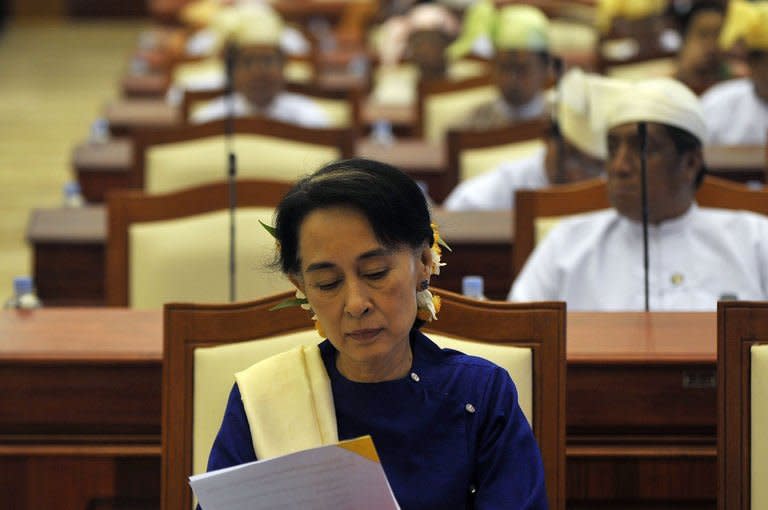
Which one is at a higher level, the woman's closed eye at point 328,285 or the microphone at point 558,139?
the microphone at point 558,139

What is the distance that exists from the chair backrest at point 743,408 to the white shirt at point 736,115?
403 cm

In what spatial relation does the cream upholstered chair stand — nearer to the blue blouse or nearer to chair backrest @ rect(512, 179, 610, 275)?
the blue blouse

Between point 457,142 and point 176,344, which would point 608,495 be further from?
point 457,142

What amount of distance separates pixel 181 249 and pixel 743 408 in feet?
5.43

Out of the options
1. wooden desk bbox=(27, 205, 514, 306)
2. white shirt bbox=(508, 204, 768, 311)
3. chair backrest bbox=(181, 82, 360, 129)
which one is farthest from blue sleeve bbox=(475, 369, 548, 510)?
chair backrest bbox=(181, 82, 360, 129)

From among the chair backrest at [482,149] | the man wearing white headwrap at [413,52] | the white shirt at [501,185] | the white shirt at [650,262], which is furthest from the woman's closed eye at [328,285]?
the man wearing white headwrap at [413,52]

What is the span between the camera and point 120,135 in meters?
7.04

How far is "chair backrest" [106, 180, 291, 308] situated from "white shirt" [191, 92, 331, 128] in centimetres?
263

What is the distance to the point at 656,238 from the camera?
12.5 feet

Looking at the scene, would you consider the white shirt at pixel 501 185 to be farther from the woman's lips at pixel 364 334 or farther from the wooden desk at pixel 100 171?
the woman's lips at pixel 364 334

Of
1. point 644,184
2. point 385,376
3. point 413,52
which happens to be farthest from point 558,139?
point 413,52

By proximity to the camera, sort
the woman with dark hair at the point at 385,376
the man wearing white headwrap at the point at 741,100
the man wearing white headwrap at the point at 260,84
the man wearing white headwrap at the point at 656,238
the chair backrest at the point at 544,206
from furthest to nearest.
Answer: the man wearing white headwrap at the point at 260,84
the man wearing white headwrap at the point at 741,100
the chair backrest at the point at 544,206
the man wearing white headwrap at the point at 656,238
the woman with dark hair at the point at 385,376

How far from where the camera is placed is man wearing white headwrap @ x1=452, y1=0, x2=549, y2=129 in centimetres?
635

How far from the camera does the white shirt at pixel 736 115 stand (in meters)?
6.42
